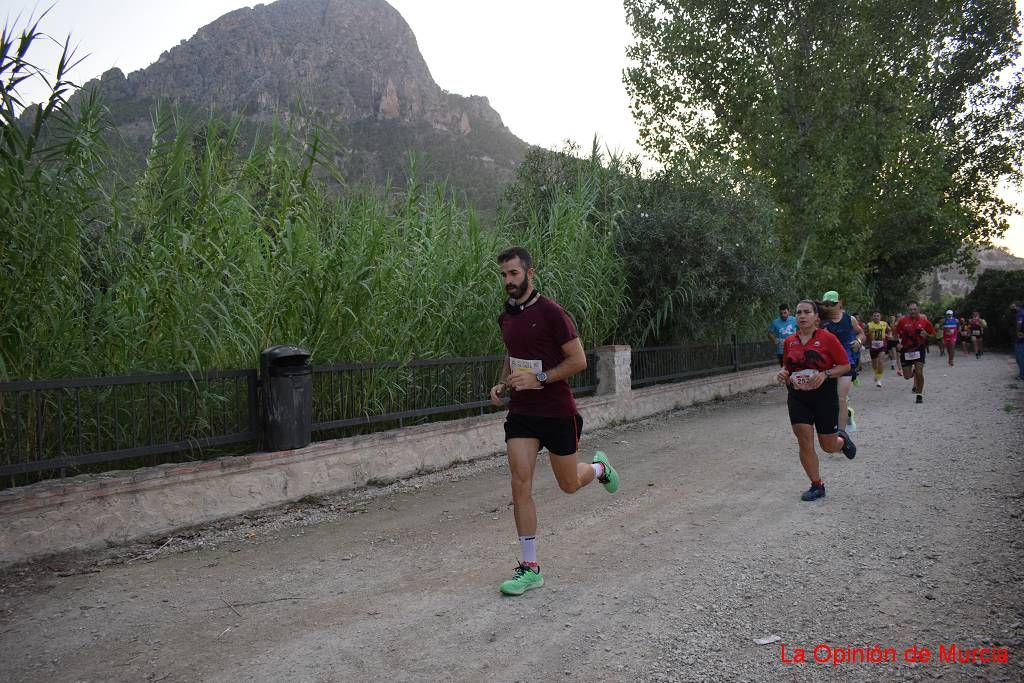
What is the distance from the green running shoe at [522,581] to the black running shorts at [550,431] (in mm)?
718

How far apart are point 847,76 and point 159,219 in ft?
76.5

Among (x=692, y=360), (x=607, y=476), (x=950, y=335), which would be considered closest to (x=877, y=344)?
(x=692, y=360)

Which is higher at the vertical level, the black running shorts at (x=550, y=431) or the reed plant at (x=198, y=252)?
the reed plant at (x=198, y=252)

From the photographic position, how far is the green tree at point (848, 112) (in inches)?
858

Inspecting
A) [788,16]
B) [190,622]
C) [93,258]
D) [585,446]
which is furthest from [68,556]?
[788,16]

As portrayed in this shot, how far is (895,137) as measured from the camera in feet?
79.0

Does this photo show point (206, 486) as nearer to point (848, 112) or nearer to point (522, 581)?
point (522, 581)

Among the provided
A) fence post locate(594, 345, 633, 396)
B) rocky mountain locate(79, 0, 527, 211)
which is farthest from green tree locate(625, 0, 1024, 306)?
rocky mountain locate(79, 0, 527, 211)

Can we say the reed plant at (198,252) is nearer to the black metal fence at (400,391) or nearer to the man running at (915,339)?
the black metal fence at (400,391)

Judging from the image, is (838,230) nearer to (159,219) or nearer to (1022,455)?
(1022,455)

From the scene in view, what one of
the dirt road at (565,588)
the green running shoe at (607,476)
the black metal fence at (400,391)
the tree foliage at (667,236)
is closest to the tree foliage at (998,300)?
the tree foliage at (667,236)

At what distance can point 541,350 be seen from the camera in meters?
4.33

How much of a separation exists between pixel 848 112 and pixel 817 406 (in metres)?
21.2

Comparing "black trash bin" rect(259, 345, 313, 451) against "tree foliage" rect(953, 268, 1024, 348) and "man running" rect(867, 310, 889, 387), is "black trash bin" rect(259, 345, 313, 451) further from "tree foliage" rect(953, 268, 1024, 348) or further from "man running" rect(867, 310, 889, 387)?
"tree foliage" rect(953, 268, 1024, 348)
